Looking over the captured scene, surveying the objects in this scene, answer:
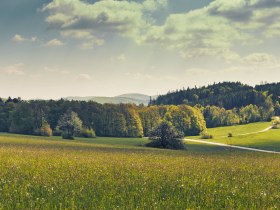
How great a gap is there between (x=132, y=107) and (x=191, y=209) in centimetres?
14326

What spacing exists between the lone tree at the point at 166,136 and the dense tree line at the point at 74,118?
102 feet

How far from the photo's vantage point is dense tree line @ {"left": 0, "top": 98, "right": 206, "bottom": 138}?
117438 mm

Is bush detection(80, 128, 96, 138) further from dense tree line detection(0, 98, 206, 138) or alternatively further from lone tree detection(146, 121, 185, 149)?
lone tree detection(146, 121, 185, 149)

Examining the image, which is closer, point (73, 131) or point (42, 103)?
point (73, 131)

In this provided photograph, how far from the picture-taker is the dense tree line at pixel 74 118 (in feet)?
385

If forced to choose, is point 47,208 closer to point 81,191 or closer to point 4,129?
point 81,191

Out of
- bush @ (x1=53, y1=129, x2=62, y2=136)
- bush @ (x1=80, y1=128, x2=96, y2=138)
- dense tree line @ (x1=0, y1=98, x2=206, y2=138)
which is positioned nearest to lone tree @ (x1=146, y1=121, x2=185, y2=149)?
dense tree line @ (x1=0, y1=98, x2=206, y2=138)

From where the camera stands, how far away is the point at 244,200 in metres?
12.6

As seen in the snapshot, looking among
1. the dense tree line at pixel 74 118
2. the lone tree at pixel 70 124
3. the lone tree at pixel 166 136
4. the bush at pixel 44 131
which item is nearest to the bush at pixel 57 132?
the dense tree line at pixel 74 118

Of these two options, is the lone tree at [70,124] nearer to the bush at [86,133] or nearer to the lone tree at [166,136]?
the bush at [86,133]

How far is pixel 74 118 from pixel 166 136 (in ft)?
147

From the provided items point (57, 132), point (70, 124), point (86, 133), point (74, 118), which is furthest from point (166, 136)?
point (57, 132)

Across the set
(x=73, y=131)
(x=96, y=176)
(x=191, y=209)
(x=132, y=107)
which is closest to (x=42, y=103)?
(x=73, y=131)

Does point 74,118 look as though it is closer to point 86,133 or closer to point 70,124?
point 70,124
